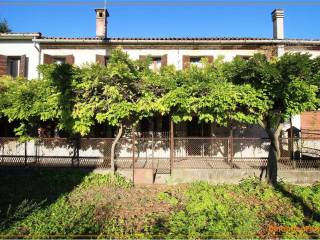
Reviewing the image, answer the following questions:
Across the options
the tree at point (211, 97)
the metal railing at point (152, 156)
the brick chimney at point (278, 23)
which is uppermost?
the brick chimney at point (278, 23)

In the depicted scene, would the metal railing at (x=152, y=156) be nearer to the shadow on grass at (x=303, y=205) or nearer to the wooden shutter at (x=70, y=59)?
the shadow on grass at (x=303, y=205)

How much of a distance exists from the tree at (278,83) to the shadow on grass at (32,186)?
6.88 meters

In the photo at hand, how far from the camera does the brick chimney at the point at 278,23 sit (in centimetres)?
1585

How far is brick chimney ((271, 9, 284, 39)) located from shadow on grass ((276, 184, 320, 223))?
8941 millimetres

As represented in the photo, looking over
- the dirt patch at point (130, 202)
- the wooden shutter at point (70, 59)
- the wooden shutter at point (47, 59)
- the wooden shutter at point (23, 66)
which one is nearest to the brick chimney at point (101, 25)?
the wooden shutter at point (70, 59)

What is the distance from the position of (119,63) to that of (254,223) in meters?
6.61

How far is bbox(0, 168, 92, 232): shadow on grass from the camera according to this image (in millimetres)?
8500

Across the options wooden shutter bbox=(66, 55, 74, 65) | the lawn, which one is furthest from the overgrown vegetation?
wooden shutter bbox=(66, 55, 74, 65)

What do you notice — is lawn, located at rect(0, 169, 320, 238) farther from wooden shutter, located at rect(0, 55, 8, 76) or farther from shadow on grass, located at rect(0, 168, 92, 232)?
wooden shutter, located at rect(0, 55, 8, 76)

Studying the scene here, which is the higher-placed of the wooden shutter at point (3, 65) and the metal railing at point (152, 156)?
the wooden shutter at point (3, 65)

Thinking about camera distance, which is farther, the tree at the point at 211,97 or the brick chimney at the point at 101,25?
the brick chimney at the point at 101,25

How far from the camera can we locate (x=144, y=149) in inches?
564

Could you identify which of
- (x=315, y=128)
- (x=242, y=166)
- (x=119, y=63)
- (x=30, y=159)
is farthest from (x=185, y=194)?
(x=315, y=128)

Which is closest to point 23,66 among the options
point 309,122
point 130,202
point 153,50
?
point 153,50
